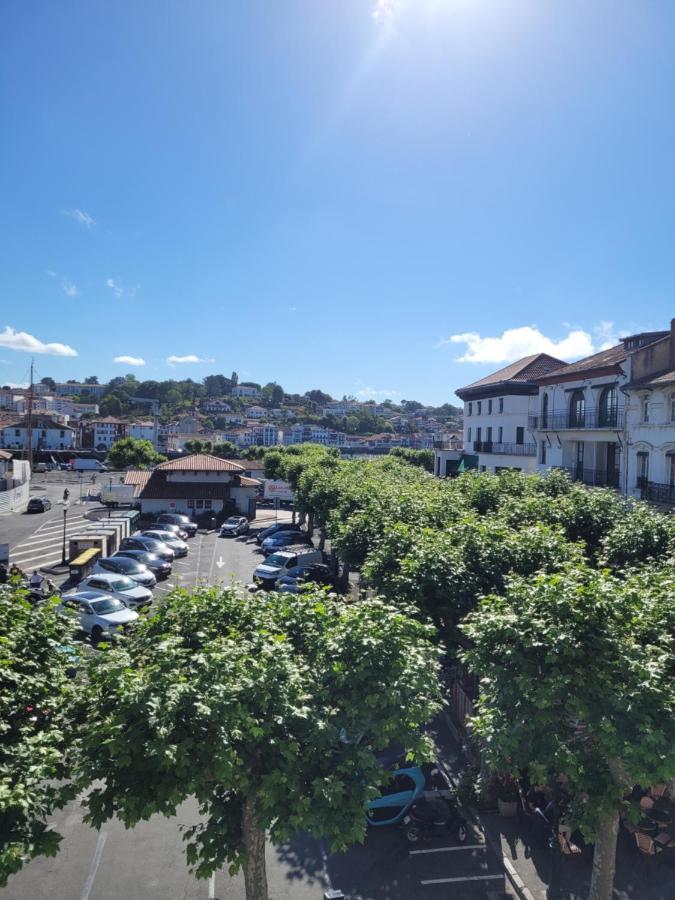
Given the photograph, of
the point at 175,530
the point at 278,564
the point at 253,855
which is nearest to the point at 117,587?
the point at 278,564

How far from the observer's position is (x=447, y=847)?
11.3m

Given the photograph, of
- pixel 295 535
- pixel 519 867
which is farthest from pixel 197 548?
pixel 519 867

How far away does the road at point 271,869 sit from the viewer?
9836 mm

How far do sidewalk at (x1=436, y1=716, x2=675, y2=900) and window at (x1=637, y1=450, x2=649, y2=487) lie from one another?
810 inches

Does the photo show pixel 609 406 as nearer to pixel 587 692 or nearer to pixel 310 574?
pixel 310 574

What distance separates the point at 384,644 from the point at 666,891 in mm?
8238

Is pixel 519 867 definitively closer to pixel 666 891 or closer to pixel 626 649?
pixel 666 891

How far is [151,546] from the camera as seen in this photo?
33.5 m

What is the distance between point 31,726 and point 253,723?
3134 mm

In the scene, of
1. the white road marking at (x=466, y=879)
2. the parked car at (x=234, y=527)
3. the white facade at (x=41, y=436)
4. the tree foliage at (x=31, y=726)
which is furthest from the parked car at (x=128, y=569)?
the white facade at (x=41, y=436)

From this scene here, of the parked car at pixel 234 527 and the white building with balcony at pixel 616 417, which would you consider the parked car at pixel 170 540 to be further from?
the white building with balcony at pixel 616 417

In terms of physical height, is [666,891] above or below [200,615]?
below

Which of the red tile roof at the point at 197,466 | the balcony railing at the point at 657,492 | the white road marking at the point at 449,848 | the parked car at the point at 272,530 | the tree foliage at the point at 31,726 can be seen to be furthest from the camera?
the red tile roof at the point at 197,466

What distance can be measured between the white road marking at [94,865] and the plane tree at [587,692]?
25.7ft
